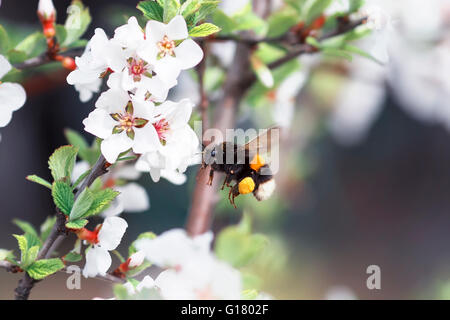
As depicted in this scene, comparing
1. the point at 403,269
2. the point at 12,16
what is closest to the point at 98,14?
the point at 12,16

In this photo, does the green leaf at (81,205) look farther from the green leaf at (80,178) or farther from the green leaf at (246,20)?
the green leaf at (246,20)

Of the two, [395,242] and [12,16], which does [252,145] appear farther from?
[395,242]

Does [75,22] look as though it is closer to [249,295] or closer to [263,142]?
[263,142]

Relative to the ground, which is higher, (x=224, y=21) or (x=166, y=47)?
(x=224, y=21)

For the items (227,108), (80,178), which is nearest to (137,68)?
(80,178)

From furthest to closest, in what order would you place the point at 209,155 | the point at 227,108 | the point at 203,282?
the point at 227,108 → the point at 209,155 → the point at 203,282

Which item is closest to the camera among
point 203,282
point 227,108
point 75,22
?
point 203,282

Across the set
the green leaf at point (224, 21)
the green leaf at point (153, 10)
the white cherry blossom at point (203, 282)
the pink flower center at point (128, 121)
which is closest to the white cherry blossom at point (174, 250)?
the white cherry blossom at point (203, 282)

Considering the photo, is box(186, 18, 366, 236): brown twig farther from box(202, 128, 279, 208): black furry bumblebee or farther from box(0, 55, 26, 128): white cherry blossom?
box(0, 55, 26, 128): white cherry blossom
